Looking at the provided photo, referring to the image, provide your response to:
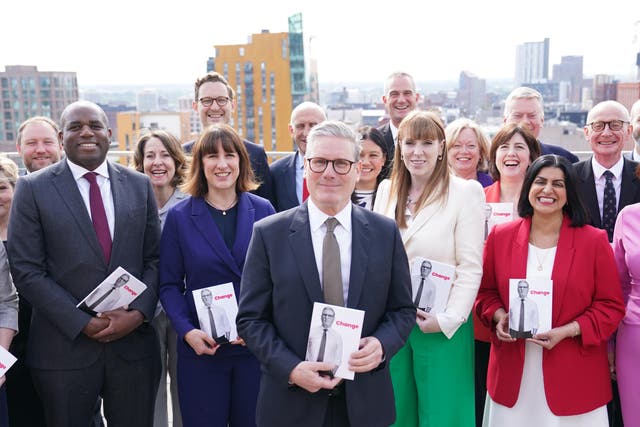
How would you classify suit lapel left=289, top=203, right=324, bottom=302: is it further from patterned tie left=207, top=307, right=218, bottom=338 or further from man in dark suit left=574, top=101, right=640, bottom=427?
man in dark suit left=574, top=101, right=640, bottom=427

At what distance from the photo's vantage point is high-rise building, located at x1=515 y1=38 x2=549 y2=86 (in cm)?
10962

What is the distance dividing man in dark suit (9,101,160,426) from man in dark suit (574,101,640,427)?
263cm

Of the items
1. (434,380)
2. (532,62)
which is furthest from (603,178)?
(532,62)

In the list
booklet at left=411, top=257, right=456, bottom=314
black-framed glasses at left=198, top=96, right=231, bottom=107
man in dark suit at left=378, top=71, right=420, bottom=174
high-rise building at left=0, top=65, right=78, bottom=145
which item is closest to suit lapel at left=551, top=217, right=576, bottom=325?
booklet at left=411, top=257, right=456, bottom=314

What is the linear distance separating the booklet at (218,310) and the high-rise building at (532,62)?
114160mm

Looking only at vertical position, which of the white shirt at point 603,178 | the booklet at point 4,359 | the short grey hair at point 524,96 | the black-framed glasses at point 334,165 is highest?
the short grey hair at point 524,96

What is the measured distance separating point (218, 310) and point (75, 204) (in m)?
0.87

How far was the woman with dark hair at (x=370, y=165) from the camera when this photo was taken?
4.10 m

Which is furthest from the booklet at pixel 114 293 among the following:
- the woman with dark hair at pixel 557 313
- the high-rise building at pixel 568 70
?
the high-rise building at pixel 568 70

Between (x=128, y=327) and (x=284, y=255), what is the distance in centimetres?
125

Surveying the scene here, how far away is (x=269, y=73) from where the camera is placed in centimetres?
8200

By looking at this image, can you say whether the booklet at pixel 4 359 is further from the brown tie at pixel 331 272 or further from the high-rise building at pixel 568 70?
the high-rise building at pixel 568 70

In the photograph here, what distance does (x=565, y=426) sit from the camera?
290 centimetres

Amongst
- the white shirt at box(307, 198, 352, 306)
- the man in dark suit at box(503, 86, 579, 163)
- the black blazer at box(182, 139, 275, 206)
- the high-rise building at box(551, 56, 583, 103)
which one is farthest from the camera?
the high-rise building at box(551, 56, 583, 103)
